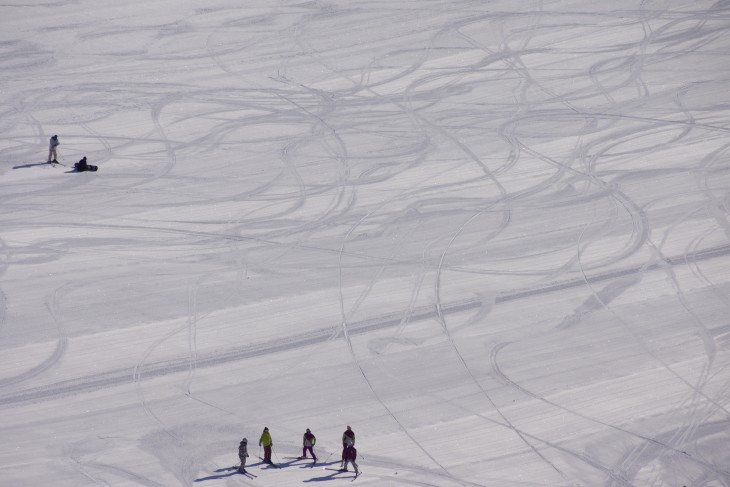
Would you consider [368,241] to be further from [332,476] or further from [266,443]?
[332,476]

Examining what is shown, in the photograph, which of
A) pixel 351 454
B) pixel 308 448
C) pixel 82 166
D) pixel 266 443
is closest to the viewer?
pixel 351 454

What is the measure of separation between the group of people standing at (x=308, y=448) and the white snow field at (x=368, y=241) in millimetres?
266

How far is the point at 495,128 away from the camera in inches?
1395

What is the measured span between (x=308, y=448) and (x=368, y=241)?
31.8ft

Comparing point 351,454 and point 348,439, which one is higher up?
point 348,439

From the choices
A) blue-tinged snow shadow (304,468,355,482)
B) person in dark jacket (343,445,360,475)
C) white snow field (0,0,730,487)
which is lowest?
blue-tinged snow shadow (304,468,355,482)

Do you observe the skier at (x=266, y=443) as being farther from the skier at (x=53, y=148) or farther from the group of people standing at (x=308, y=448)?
the skier at (x=53, y=148)

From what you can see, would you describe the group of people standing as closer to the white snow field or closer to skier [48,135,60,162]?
the white snow field

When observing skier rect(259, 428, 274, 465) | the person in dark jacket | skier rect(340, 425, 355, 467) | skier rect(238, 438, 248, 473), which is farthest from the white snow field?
skier rect(340, 425, 355, 467)

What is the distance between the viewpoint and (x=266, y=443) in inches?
808

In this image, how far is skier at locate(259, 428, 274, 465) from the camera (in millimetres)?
20500

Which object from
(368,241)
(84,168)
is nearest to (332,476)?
(368,241)

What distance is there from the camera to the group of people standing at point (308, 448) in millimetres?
20156

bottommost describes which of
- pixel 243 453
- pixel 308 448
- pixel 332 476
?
pixel 332 476
